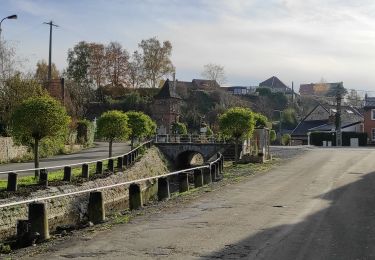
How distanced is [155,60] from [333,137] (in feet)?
112

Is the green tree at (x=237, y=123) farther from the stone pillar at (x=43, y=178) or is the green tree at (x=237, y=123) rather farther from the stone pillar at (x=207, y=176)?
the stone pillar at (x=43, y=178)

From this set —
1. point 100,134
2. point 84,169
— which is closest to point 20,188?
point 84,169

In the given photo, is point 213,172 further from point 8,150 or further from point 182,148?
point 182,148

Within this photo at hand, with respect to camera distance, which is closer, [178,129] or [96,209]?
[96,209]

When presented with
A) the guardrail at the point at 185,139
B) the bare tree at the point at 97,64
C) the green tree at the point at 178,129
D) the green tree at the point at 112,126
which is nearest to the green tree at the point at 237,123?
the green tree at the point at 112,126

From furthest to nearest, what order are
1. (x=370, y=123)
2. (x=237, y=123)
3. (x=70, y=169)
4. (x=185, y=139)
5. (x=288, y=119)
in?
(x=288, y=119) → (x=370, y=123) → (x=185, y=139) → (x=237, y=123) → (x=70, y=169)

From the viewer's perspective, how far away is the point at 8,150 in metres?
33.3

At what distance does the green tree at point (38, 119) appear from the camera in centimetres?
2198

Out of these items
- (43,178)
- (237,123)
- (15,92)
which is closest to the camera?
(43,178)

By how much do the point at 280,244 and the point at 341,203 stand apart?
6146 mm

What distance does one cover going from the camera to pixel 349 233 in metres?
10.1

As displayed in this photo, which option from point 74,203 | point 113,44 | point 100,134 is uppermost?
point 113,44

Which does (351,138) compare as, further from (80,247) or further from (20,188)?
(80,247)

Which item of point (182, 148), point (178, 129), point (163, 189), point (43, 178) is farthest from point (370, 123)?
point (163, 189)
